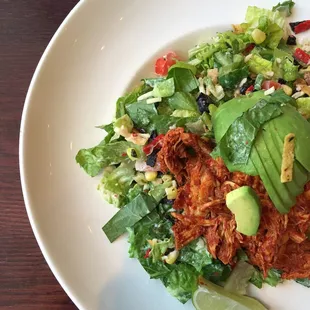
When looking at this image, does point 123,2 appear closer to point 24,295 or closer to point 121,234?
point 121,234

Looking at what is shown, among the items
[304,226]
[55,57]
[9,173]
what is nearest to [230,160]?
[304,226]

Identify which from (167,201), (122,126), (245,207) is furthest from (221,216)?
(122,126)

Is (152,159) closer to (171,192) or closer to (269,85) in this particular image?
(171,192)

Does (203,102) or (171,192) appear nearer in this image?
(171,192)

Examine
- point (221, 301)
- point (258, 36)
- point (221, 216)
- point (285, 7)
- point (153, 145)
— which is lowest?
point (221, 301)

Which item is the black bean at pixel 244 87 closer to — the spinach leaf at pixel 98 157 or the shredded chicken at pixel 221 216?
the shredded chicken at pixel 221 216

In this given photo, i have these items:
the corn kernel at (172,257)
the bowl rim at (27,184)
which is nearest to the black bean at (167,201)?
the corn kernel at (172,257)
